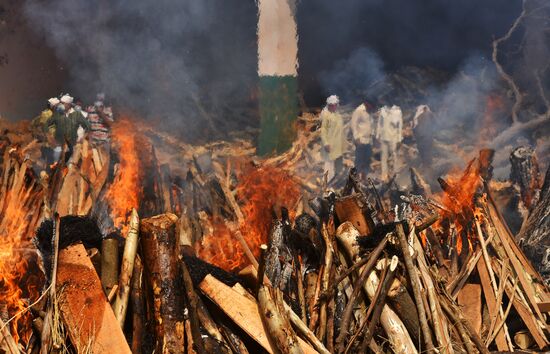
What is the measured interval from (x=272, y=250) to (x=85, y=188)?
15.8 feet

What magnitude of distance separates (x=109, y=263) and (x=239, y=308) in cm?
120

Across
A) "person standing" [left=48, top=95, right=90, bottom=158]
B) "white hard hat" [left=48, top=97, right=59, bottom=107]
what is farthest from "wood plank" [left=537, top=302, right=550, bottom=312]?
"white hard hat" [left=48, top=97, right=59, bottom=107]

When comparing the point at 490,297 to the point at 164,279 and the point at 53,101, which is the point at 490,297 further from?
the point at 53,101

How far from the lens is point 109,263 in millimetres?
4965

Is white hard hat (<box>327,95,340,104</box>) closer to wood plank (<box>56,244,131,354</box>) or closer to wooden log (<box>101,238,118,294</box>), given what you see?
wooden log (<box>101,238,118,294</box>)

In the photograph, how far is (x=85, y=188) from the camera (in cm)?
970

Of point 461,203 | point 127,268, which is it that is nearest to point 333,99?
point 461,203

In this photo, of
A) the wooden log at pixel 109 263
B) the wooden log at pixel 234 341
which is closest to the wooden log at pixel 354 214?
the wooden log at pixel 234 341

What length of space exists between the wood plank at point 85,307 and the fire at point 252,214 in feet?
11.0

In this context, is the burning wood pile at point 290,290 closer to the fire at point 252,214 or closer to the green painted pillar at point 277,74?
the fire at point 252,214

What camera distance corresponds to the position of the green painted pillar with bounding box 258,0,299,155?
11.6 metres

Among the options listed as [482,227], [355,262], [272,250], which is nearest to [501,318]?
[482,227]

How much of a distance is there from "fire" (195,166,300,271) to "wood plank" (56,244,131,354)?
3344 mm

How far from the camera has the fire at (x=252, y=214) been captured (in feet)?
29.5
